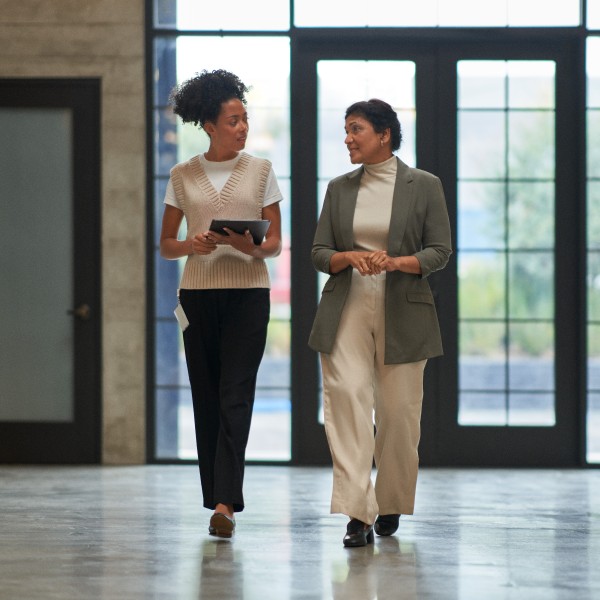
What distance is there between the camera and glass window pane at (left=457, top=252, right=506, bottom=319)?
6191mm

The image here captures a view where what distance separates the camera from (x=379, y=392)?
399 cm

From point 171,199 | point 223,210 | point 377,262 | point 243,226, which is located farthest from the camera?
point 171,199

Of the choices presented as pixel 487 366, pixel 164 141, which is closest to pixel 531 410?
pixel 487 366

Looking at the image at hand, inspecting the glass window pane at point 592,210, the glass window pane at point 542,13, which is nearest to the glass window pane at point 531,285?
the glass window pane at point 592,210

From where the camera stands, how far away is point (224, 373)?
4051 mm

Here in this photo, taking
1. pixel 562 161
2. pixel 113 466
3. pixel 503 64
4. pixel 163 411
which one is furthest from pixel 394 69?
pixel 113 466

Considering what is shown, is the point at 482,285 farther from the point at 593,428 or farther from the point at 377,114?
the point at 377,114

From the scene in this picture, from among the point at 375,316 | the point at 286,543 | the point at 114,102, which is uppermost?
the point at 114,102

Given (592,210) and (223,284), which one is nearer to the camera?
(223,284)

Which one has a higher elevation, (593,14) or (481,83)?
(593,14)

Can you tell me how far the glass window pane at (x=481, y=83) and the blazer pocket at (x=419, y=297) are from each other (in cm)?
246

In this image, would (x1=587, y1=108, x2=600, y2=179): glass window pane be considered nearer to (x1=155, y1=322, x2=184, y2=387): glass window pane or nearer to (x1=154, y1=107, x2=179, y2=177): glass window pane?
(x1=154, y1=107, x2=179, y2=177): glass window pane

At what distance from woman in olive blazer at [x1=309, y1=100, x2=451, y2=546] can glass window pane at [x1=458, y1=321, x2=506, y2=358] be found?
2222 mm

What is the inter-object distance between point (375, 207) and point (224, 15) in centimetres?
262
